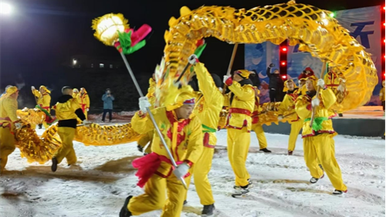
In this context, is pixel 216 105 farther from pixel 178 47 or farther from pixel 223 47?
pixel 223 47

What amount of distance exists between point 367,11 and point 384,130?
189 inches

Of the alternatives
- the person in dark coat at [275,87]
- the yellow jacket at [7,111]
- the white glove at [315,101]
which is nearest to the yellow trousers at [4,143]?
the yellow jacket at [7,111]

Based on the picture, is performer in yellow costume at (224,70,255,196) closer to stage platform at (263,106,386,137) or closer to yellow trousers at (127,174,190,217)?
yellow trousers at (127,174,190,217)

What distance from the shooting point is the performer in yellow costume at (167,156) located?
2.73 meters

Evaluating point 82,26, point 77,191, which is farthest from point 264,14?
point 82,26

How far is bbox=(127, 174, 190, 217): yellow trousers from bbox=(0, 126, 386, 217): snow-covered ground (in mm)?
1003

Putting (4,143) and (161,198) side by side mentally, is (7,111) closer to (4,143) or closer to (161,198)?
(4,143)

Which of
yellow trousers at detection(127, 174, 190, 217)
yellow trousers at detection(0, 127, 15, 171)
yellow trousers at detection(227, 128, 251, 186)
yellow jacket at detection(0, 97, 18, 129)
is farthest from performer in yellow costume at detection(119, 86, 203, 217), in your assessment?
yellow trousers at detection(0, 127, 15, 171)

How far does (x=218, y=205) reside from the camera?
4027 millimetres

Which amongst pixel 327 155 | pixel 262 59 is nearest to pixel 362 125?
pixel 262 59

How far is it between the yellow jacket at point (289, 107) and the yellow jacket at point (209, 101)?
3725 mm

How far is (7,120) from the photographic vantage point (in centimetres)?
571

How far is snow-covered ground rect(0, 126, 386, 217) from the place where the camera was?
3.82 m

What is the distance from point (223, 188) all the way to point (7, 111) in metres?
4.05
